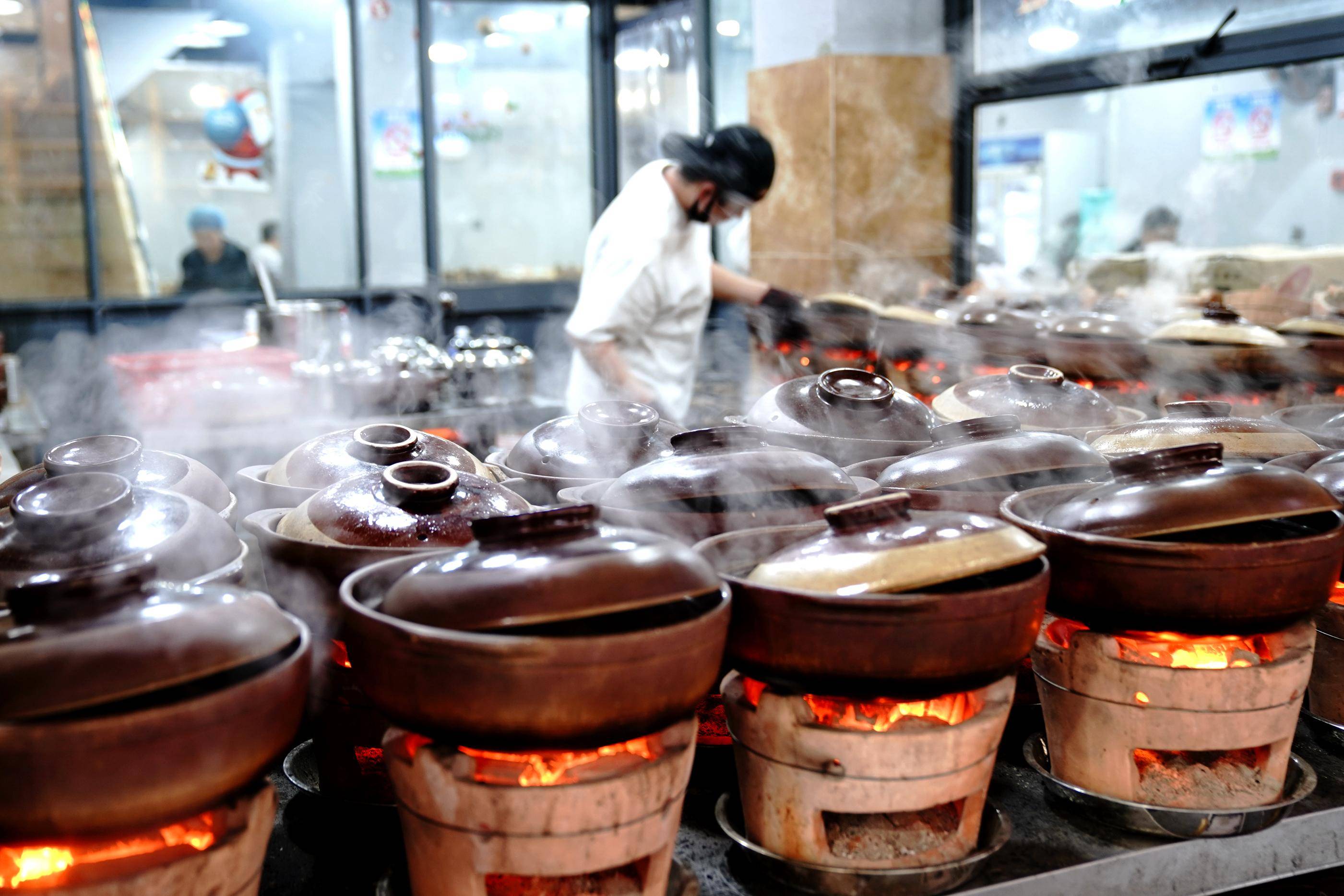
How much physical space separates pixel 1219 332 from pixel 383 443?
7.92 feet

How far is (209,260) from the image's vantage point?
888 centimetres

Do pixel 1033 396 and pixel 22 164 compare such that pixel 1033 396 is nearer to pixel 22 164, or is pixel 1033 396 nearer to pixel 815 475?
pixel 815 475

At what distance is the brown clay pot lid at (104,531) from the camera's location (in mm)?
1303

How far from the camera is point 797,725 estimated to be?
1341 mm

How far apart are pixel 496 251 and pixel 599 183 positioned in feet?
4.01

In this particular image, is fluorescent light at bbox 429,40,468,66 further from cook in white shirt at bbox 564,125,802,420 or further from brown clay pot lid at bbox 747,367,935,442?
brown clay pot lid at bbox 747,367,935,442

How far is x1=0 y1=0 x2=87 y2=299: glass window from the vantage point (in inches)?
319

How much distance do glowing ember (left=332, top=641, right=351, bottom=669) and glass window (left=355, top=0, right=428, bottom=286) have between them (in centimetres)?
852

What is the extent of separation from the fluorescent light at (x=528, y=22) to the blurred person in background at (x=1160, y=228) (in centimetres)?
607

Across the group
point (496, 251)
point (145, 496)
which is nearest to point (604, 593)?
point (145, 496)

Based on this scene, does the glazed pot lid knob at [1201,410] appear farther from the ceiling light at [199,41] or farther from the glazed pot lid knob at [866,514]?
the ceiling light at [199,41]

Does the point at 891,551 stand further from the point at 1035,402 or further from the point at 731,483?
the point at 1035,402

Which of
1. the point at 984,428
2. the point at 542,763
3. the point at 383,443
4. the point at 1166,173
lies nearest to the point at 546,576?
the point at 542,763

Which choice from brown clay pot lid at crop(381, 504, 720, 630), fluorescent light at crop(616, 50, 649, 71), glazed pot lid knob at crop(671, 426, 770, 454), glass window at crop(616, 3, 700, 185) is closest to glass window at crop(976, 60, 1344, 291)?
glass window at crop(616, 3, 700, 185)
